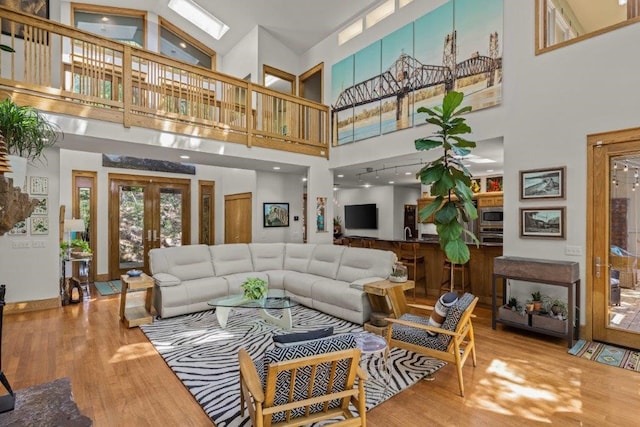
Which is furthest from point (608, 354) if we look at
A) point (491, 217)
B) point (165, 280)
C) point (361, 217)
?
point (361, 217)

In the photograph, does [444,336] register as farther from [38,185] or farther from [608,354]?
[38,185]

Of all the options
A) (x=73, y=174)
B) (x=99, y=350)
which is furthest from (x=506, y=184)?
(x=73, y=174)

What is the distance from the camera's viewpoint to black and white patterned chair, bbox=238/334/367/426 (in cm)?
175

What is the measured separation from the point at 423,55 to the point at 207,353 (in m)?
5.53

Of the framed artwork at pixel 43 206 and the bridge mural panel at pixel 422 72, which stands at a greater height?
the bridge mural panel at pixel 422 72

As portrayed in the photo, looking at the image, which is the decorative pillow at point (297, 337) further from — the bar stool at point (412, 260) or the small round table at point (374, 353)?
the bar stool at point (412, 260)

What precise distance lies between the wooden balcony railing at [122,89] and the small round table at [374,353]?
4.20 m

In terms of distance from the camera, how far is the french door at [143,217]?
7.70 m

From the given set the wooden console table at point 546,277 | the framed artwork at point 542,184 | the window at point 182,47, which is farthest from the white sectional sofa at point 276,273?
the window at point 182,47

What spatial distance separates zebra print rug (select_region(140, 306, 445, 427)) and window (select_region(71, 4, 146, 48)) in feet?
20.9

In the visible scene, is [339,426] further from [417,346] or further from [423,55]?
[423,55]

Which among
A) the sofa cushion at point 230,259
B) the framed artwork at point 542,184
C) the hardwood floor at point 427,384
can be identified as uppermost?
the framed artwork at point 542,184

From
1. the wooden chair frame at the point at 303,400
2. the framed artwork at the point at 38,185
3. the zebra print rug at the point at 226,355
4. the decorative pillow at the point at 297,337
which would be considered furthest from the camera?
the framed artwork at the point at 38,185

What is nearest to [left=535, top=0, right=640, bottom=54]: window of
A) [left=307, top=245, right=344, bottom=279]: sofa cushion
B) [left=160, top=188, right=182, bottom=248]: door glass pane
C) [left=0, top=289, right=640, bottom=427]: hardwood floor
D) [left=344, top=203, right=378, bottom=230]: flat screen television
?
[left=0, top=289, right=640, bottom=427]: hardwood floor
